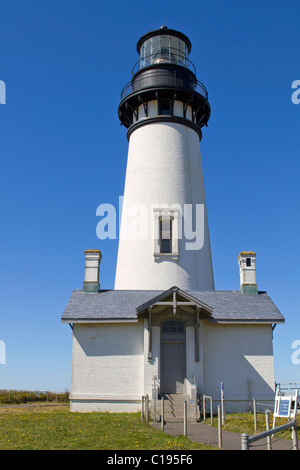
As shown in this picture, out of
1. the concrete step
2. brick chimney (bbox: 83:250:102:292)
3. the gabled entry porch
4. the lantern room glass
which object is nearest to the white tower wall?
brick chimney (bbox: 83:250:102:292)

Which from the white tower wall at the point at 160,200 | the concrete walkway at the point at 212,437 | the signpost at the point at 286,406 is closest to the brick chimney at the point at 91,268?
the white tower wall at the point at 160,200

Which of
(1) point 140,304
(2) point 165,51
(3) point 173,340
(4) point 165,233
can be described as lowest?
(3) point 173,340

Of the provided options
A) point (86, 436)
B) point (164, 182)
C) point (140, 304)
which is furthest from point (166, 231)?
point (86, 436)

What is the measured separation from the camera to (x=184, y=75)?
2417 centimetres

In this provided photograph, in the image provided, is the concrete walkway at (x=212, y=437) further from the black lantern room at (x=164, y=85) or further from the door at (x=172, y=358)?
the black lantern room at (x=164, y=85)

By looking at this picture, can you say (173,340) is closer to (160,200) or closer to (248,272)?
(248,272)

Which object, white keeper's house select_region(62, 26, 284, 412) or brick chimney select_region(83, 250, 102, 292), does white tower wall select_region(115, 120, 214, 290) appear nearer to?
white keeper's house select_region(62, 26, 284, 412)

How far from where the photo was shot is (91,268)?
20297 mm

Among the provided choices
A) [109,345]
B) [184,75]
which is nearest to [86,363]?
[109,345]

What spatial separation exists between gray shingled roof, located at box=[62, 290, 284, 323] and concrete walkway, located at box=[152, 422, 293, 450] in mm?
5074

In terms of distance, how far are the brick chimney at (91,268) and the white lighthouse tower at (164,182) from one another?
6.30ft

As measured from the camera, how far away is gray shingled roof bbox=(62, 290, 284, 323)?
59.7ft

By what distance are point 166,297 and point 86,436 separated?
7.20 meters
